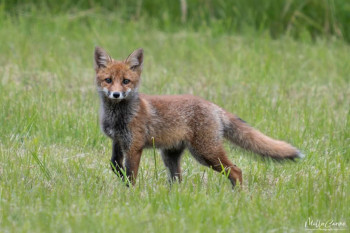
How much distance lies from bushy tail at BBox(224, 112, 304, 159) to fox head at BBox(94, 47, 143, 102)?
1.05 meters

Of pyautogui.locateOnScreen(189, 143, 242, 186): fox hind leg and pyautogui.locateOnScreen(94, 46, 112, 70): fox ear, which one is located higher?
pyautogui.locateOnScreen(94, 46, 112, 70): fox ear

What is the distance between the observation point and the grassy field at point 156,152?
508 cm

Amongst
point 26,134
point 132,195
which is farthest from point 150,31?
point 132,195

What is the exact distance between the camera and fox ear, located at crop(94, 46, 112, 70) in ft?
21.4

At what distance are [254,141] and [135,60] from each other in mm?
1486

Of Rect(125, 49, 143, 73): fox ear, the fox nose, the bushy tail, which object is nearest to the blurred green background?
Rect(125, 49, 143, 73): fox ear

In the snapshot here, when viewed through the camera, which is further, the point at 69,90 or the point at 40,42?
the point at 40,42

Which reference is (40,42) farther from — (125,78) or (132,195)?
(132,195)

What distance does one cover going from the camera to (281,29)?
49.5ft

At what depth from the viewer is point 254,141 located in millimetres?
6547

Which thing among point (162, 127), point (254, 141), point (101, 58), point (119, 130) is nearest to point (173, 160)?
point (162, 127)

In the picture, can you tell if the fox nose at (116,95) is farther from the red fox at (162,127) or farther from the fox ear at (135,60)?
the fox ear at (135,60)

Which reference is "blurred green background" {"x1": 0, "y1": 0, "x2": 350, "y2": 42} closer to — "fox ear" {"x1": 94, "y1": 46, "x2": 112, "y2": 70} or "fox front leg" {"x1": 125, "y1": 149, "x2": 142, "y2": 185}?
"fox ear" {"x1": 94, "y1": 46, "x2": 112, "y2": 70}

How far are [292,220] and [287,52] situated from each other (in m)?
8.37
